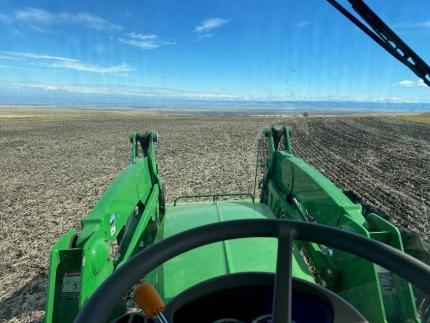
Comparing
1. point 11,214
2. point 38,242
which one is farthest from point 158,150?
point 38,242

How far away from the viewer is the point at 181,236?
1346 millimetres

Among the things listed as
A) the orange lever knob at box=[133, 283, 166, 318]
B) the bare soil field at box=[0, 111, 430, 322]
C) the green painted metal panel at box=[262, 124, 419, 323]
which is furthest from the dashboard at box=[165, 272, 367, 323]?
the bare soil field at box=[0, 111, 430, 322]

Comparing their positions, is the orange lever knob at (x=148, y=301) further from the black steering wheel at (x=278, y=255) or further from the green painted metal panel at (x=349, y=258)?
the green painted metal panel at (x=349, y=258)

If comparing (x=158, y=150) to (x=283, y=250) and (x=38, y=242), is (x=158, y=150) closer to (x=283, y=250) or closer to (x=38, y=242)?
(x=38, y=242)

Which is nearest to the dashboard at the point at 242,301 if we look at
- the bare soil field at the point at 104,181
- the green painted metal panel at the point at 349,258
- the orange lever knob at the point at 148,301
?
the orange lever knob at the point at 148,301

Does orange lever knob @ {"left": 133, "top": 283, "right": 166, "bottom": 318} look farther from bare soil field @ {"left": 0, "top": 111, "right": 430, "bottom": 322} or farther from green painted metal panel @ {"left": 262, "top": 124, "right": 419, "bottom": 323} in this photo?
bare soil field @ {"left": 0, "top": 111, "right": 430, "bottom": 322}

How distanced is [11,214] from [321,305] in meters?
9.09

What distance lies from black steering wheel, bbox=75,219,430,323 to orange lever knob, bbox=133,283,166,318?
0.22 ft

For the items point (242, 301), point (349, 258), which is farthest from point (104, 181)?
point (242, 301)

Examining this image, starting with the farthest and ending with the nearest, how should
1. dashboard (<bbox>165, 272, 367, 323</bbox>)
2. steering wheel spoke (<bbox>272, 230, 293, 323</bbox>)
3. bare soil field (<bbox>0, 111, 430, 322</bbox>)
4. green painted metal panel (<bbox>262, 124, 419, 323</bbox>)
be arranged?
1. bare soil field (<bbox>0, 111, 430, 322</bbox>)
2. green painted metal panel (<bbox>262, 124, 419, 323</bbox>)
3. dashboard (<bbox>165, 272, 367, 323</bbox>)
4. steering wheel spoke (<bbox>272, 230, 293, 323</bbox>)

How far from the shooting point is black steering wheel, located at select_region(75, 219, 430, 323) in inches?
43.8

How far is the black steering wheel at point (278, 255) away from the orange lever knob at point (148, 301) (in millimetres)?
69

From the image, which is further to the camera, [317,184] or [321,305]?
[317,184]

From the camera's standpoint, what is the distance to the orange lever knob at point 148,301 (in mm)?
1134
